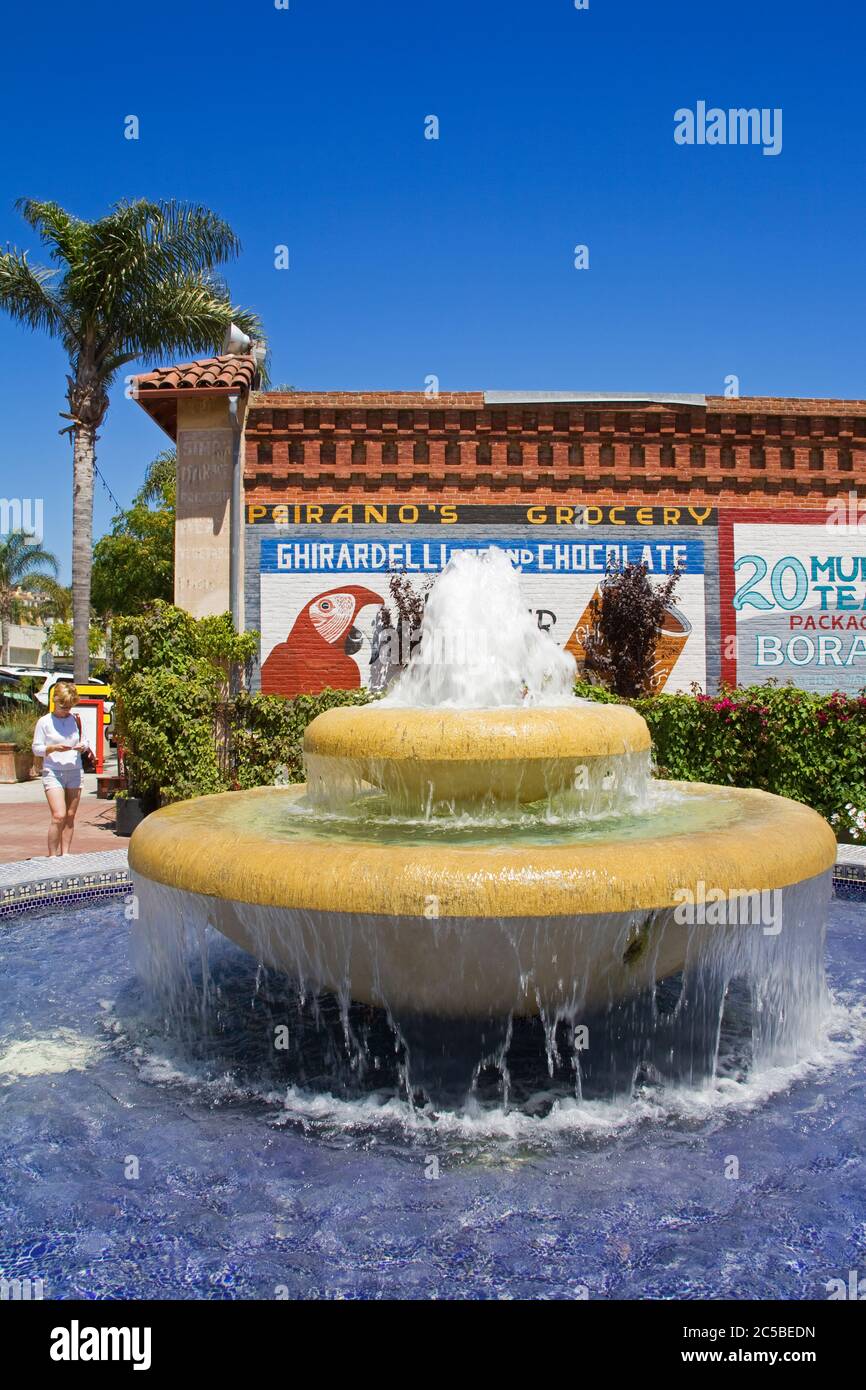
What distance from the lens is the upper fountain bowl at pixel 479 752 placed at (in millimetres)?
Answer: 4168

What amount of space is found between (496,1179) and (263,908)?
3.92 feet

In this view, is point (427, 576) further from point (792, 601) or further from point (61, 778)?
point (61, 778)

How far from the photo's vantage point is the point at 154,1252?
2.61 m

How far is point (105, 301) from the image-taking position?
1741 cm

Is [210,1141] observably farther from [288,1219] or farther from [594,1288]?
[594,1288]

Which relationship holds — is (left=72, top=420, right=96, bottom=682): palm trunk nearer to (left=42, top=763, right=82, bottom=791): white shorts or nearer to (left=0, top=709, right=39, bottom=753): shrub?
(left=0, top=709, right=39, bottom=753): shrub

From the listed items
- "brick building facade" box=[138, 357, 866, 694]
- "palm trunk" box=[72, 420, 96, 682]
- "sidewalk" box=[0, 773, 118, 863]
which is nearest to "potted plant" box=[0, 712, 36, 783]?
"sidewalk" box=[0, 773, 118, 863]

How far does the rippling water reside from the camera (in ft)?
8.27
